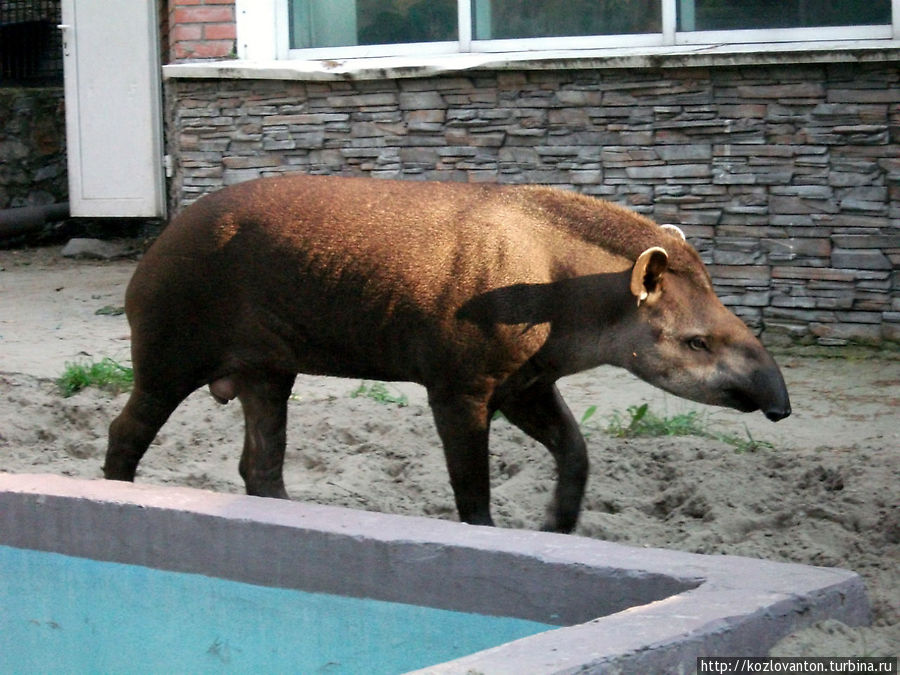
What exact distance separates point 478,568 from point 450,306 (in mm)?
1364

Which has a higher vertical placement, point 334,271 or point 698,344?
point 334,271

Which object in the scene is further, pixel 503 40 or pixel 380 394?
pixel 503 40

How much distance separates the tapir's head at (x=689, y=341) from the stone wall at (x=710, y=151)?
138 inches

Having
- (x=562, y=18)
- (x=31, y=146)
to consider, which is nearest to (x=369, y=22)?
(x=562, y=18)

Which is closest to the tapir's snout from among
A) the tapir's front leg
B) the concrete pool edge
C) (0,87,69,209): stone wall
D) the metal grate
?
the tapir's front leg

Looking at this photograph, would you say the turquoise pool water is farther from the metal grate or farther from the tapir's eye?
the metal grate

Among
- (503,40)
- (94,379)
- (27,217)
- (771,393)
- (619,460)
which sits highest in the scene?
(503,40)

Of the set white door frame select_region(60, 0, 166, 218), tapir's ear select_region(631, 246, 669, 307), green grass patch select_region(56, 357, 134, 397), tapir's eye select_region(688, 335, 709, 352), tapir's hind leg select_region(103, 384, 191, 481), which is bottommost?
green grass patch select_region(56, 357, 134, 397)

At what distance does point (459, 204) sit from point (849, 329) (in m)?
3.94

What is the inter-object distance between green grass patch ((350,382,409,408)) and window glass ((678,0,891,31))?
3.03 metres

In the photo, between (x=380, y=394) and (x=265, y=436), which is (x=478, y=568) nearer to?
(x=265, y=436)

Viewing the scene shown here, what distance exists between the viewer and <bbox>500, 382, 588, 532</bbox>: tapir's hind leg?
4.79 meters

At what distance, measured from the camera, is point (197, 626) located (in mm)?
3711

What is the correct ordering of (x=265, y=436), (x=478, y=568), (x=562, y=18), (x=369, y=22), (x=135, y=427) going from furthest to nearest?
1. (x=369, y=22)
2. (x=562, y=18)
3. (x=265, y=436)
4. (x=135, y=427)
5. (x=478, y=568)
